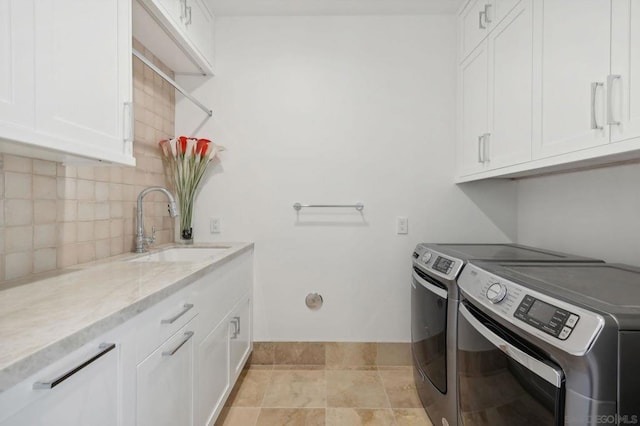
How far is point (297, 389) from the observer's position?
1996mm

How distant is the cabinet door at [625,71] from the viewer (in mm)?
958

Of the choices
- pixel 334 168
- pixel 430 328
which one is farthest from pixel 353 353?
pixel 334 168

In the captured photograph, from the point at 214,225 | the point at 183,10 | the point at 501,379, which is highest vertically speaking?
the point at 183,10

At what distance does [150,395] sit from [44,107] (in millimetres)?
884

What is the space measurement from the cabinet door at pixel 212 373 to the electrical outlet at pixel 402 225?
1270 millimetres

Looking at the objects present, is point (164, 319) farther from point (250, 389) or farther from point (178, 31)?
point (178, 31)

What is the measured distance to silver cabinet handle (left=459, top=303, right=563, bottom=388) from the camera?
0.76m

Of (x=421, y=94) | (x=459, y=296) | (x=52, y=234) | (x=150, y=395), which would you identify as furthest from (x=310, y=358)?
(x=421, y=94)

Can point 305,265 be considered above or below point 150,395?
above

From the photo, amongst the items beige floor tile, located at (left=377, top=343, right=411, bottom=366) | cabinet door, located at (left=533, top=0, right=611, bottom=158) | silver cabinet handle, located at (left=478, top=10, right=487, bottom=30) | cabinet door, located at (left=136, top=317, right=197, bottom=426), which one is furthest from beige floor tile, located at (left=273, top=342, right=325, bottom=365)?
silver cabinet handle, located at (left=478, top=10, right=487, bottom=30)

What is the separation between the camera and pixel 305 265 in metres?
2.28

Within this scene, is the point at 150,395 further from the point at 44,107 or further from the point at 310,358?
the point at 310,358

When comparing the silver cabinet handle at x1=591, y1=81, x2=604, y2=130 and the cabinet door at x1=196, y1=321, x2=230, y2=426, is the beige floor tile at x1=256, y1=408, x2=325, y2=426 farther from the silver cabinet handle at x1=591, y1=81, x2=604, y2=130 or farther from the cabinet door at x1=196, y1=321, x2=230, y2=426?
the silver cabinet handle at x1=591, y1=81, x2=604, y2=130

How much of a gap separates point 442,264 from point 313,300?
1.02 m
